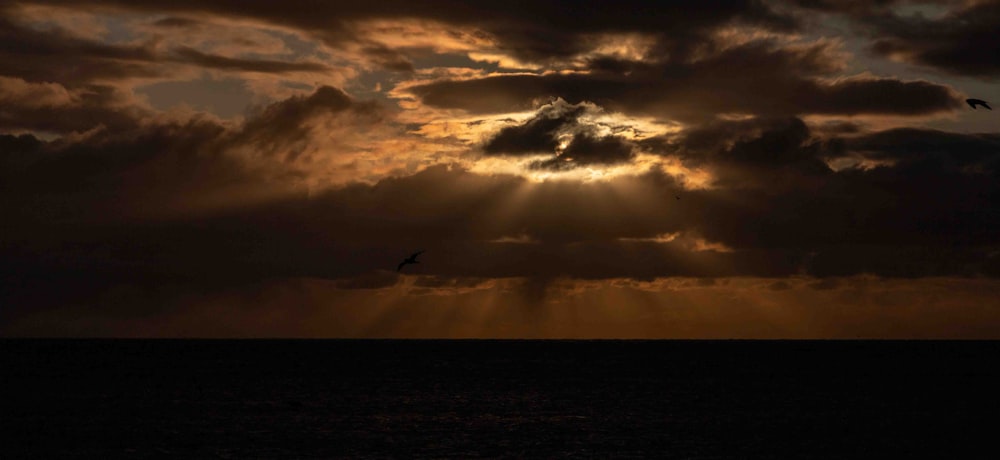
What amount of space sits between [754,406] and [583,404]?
55.1 ft

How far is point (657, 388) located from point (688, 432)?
52.6 m

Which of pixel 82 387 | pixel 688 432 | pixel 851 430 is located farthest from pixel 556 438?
pixel 82 387

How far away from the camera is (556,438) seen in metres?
78.6

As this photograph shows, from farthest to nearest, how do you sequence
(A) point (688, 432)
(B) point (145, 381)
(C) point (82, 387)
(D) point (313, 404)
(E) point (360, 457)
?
(B) point (145, 381) → (C) point (82, 387) → (D) point (313, 404) → (A) point (688, 432) → (E) point (360, 457)

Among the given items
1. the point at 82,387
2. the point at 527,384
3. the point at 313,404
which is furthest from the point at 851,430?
the point at 82,387

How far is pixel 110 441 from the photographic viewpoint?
7675 cm

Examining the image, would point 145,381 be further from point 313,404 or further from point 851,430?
point 851,430

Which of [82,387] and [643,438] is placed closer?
[643,438]

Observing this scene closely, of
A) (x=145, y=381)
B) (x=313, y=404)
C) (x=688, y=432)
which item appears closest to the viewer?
(x=688, y=432)

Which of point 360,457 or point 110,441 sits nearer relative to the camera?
point 360,457

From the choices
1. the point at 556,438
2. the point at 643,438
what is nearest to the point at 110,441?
the point at 556,438

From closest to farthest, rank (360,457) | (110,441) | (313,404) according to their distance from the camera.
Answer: (360,457) → (110,441) → (313,404)

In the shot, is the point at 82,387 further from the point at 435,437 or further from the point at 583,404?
the point at 435,437

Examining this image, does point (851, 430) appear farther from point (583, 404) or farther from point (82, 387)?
point (82, 387)
